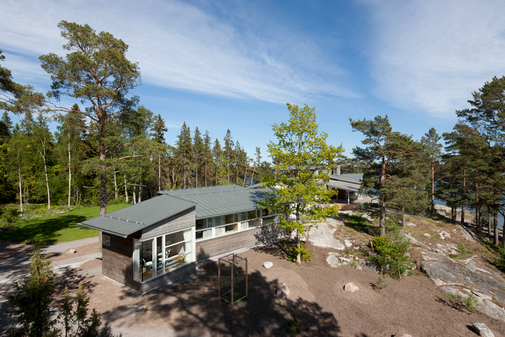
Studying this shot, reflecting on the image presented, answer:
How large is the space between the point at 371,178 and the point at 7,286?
68.2ft

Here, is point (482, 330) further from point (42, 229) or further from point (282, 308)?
point (42, 229)

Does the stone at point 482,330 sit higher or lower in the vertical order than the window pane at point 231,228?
lower

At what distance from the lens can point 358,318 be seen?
820cm

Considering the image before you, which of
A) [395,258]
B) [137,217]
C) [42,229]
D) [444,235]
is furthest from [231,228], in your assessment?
[444,235]

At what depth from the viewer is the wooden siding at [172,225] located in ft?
29.2

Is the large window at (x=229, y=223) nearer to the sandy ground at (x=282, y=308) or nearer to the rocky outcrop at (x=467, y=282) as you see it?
the sandy ground at (x=282, y=308)

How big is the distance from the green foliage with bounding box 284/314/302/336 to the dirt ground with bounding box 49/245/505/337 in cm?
19

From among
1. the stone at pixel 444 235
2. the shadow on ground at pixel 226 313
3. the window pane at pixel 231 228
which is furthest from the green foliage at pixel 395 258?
the stone at pixel 444 235

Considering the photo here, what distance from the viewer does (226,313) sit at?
312 inches

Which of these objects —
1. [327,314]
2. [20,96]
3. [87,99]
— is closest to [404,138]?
[327,314]

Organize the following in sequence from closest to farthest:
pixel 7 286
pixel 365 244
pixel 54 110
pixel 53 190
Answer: pixel 7 286 < pixel 54 110 < pixel 365 244 < pixel 53 190

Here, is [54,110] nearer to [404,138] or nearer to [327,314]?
[327,314]

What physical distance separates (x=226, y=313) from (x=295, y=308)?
105 inches

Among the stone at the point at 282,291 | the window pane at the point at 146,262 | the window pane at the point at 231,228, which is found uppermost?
the window pane at the point at 231,228
